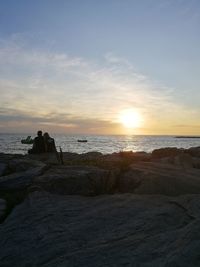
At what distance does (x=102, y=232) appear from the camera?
6.14 metres

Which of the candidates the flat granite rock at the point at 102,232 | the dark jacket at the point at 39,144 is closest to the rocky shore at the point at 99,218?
the flat granite rock at the point at 102,232

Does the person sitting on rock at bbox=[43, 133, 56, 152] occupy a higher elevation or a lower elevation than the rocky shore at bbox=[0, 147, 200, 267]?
higher

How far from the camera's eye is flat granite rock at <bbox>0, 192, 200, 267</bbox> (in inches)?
192

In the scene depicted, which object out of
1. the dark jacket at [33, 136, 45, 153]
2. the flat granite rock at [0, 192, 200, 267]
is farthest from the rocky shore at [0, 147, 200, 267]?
the dark jacket at [33, 136, 45, 153]

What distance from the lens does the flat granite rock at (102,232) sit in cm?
488

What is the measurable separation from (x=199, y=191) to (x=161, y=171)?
183 centimetres

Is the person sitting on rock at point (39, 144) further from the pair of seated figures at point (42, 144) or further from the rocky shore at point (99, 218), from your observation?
the rocky shore at point (99, 218)

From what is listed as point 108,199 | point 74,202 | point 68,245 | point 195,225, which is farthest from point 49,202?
point 195,225

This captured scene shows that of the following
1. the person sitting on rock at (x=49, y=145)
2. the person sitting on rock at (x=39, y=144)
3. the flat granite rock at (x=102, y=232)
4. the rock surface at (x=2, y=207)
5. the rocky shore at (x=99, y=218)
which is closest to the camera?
the flat granite rock at (x=102, y=232)

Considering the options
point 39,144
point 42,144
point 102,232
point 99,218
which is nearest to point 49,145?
point 42,144

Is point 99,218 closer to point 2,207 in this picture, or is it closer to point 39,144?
point 2,207

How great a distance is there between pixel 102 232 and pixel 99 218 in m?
0.74

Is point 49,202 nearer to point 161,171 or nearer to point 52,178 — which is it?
point 52,178

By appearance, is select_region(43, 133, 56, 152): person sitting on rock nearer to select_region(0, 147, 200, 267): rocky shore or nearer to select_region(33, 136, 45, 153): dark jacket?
select_region(33, 136, 45, 153): dark jacket
